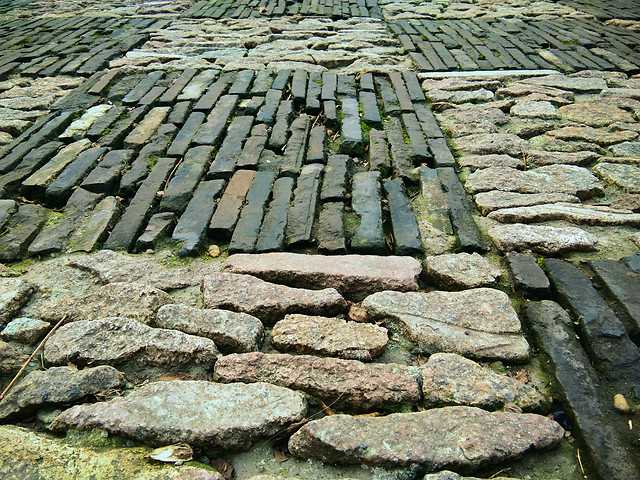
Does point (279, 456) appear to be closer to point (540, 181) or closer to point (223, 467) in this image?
point (223, 467)

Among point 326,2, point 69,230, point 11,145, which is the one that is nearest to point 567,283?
point 69,230

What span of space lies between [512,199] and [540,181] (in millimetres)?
294

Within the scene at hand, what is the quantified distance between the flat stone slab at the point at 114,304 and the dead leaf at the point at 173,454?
54 cm

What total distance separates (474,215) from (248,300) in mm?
1246

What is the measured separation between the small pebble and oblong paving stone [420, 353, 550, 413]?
18 centimetres

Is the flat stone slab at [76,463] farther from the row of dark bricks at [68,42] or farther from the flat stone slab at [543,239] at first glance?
the row of dark bricks at [68,42]

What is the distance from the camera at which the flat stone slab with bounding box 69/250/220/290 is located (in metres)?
1.97

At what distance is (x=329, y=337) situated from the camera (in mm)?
1637

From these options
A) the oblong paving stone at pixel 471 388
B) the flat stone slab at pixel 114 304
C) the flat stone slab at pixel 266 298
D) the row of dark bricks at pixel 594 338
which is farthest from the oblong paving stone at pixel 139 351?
the row of dark bricks at pixel 594 338

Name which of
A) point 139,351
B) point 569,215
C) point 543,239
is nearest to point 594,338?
point 543,239

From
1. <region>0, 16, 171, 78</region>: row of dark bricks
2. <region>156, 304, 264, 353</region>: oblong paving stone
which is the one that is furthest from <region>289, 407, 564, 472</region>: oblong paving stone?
<region>0, 16, 171, 78</region>: row of dark bricks

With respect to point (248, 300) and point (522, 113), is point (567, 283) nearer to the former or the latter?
Answer: point (248, 300)

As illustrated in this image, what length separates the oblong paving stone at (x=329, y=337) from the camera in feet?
5.24

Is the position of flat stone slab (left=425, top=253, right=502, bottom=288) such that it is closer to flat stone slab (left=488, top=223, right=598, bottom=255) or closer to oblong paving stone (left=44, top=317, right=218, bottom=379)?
flat stone slab (left=488, top=223, right=598, bottom=255)
